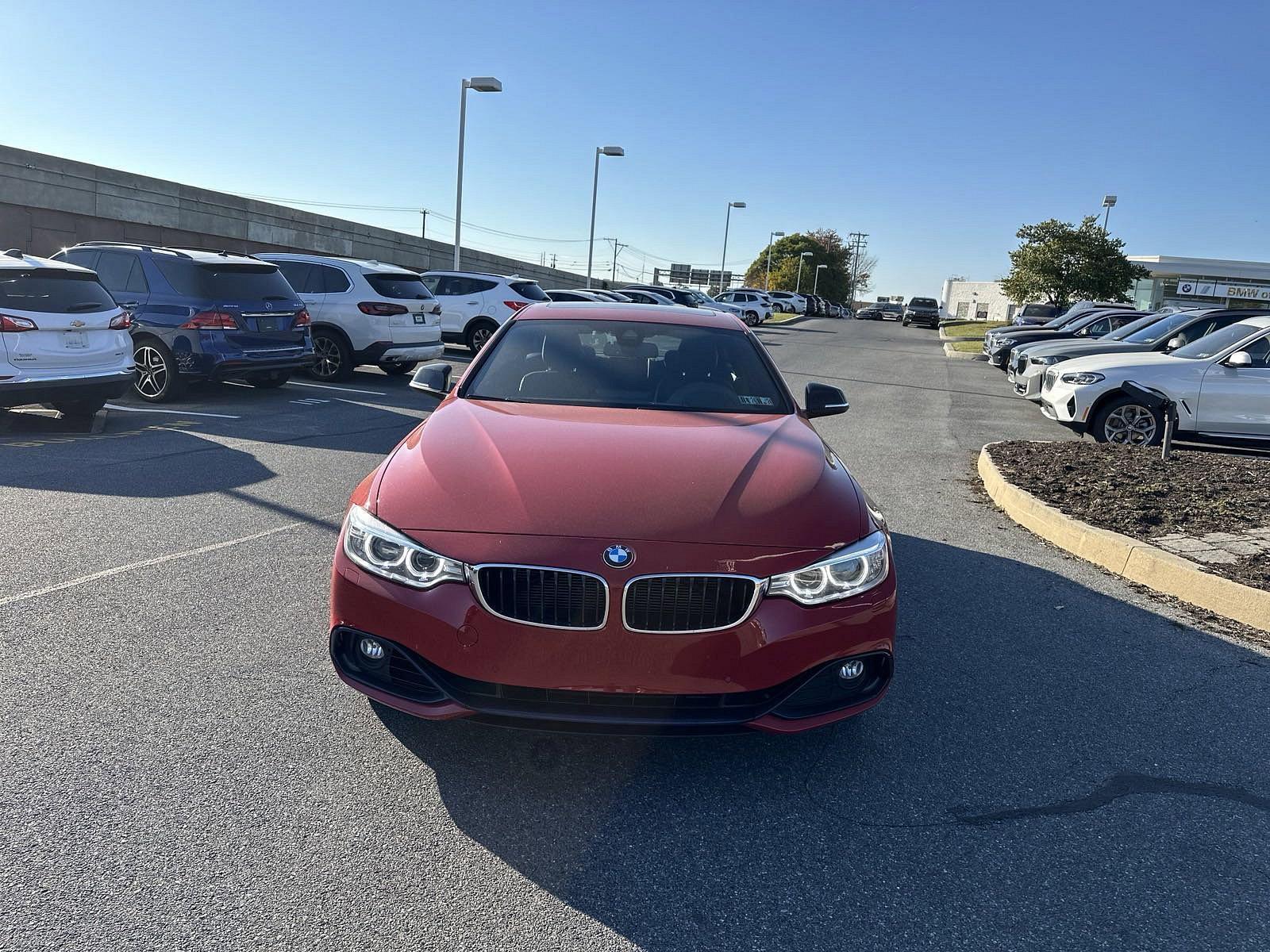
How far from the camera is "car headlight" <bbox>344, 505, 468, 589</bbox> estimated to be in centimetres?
294

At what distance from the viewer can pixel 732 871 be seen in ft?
8.87

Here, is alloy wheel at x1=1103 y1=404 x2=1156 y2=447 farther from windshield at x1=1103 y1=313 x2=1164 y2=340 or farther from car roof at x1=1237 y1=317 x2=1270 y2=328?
windshield at x1=1103 y1=313 x2=1164 y2=340

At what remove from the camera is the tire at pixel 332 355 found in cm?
1345

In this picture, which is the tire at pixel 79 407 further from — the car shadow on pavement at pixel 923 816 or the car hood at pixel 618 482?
the car shadow on pavement at pixel 923 816

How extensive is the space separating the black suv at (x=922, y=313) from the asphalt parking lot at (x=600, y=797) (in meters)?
52.7

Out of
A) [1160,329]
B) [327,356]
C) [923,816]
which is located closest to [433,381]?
[923,816]

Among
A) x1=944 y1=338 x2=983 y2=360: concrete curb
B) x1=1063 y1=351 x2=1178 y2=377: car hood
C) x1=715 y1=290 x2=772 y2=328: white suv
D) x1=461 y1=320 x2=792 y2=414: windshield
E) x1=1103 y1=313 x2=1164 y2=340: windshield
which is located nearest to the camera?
x1=461 y1=320 x2=792 y2=414: windshield

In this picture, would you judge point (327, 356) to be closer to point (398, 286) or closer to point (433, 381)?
point (398, 286)

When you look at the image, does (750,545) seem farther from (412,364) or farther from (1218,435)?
(412,364)

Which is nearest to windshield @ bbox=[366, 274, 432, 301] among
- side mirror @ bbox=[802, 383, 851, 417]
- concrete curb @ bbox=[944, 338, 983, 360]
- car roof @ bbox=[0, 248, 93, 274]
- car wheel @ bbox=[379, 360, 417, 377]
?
car wheel @ bbox=[379, 360, 417, 377]

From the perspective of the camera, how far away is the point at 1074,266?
37.4 meters

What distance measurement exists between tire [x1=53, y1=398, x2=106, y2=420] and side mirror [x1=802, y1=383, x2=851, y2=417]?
7.32 metres

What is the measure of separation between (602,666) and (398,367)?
495 inches

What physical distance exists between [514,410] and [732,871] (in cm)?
222
